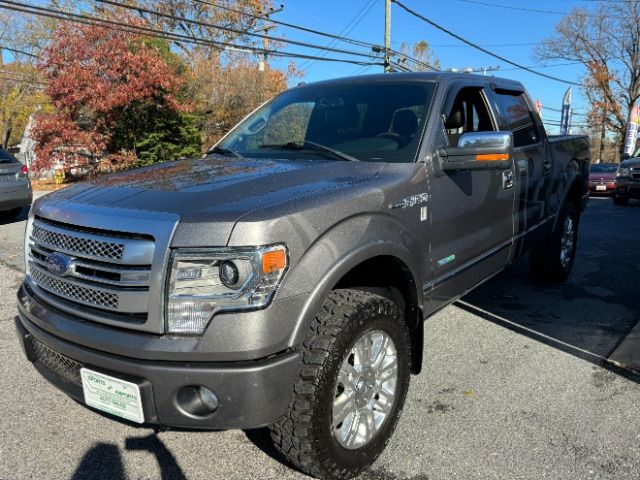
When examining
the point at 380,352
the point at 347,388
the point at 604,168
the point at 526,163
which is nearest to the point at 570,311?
the point at 526,163

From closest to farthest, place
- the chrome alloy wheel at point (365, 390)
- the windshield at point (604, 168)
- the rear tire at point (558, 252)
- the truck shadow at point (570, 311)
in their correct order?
1. the chrome alloy wheel at point (365, 390)
2. the truck shadow at point (570, 311)
3. the rear tire at point (558, 252)
4. the windshield at point (604, 168)

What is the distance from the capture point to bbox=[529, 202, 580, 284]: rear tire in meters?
5.22

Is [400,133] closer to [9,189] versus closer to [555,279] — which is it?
[555,279]

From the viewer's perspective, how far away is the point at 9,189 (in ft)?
29.5

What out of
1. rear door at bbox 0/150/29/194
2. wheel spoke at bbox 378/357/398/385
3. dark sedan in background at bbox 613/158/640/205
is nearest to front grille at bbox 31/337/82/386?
wheel spoke at bbox 378/357/398/385

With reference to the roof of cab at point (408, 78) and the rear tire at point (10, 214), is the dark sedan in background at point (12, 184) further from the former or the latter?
the roof of cab at point (408, 78)

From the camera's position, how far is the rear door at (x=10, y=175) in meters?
8.88

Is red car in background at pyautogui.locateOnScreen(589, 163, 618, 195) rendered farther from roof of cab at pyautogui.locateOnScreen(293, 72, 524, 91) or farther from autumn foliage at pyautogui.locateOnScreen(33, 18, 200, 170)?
roof of cab at pyautogui.locateOnScreen(293, 72, 524, 91)

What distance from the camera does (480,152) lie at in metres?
2.85

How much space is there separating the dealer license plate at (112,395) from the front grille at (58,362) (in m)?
0.08

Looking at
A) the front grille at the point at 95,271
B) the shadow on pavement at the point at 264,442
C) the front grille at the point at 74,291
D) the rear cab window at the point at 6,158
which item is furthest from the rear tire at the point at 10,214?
the shadow on pavement at the point at 264,442

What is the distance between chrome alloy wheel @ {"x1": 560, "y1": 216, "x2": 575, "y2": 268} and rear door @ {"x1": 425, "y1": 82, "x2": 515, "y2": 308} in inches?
70.9

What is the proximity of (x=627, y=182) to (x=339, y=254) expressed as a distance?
1361cm

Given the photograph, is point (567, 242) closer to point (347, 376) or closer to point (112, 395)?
point (347, 376)
